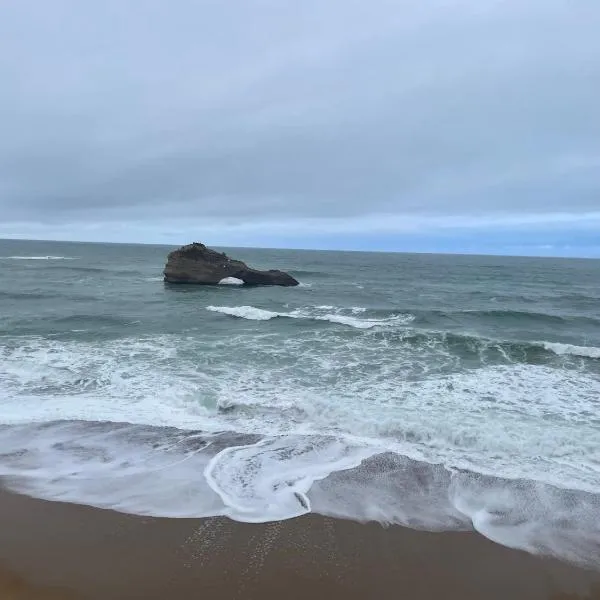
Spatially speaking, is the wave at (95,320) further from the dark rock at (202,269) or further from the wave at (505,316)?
the dark rock at (202,269)

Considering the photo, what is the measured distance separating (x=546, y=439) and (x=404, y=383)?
4.40 m

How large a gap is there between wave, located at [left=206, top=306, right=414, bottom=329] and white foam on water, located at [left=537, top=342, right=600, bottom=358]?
24.1ft

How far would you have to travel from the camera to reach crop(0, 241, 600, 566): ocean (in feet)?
24.6

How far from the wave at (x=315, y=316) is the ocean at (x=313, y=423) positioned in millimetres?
1367

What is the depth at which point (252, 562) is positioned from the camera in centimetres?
607

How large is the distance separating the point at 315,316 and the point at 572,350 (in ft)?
41.1

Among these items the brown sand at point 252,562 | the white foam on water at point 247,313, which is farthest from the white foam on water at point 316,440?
the white foam on water at point 247,313

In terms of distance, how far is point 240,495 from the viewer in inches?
300

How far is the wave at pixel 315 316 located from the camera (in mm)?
23906

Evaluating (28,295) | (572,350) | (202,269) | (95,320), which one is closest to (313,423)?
(572,350)

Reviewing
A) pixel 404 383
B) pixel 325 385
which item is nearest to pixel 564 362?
pixel 404 383

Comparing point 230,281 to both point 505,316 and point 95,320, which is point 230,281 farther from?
point 505,316

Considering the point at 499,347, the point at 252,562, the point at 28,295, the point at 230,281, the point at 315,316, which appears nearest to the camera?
the point at 252,562

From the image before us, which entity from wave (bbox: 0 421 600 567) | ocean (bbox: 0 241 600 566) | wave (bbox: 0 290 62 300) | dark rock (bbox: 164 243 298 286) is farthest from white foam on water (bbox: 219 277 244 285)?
wave (bbox: 0 421 600 567)
